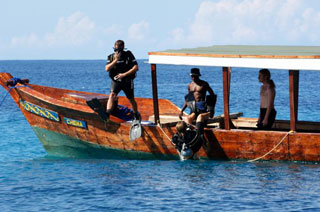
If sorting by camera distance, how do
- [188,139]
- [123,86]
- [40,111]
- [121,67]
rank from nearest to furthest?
1. [188,139]
2. [121,67]
3. [123,86]
4. [40,111]

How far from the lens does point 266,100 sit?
13.9 metres

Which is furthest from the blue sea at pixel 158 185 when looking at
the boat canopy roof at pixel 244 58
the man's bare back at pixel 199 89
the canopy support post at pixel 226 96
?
the boat canopy roof at pixel 244 58

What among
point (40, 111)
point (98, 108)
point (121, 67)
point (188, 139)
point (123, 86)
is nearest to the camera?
point (188, 139)

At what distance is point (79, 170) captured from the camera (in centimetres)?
1404

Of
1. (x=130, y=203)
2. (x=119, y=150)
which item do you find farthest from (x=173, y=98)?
(x=130, y=203)

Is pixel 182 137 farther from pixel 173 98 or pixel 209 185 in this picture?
pixel 173 98

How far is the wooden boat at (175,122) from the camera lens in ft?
42.7

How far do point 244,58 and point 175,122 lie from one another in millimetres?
2296

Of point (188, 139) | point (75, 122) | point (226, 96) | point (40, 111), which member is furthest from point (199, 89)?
point (40, 111)

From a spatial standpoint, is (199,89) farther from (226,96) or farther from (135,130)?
(135,130)

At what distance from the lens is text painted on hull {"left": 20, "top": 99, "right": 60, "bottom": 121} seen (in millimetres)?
15239

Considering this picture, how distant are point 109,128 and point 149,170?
1619 mm

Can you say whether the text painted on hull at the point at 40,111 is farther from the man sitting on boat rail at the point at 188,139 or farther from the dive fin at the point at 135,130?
the man sitting on boat rail at the point at 188,139

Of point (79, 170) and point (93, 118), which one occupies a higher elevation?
point (93, 118)
